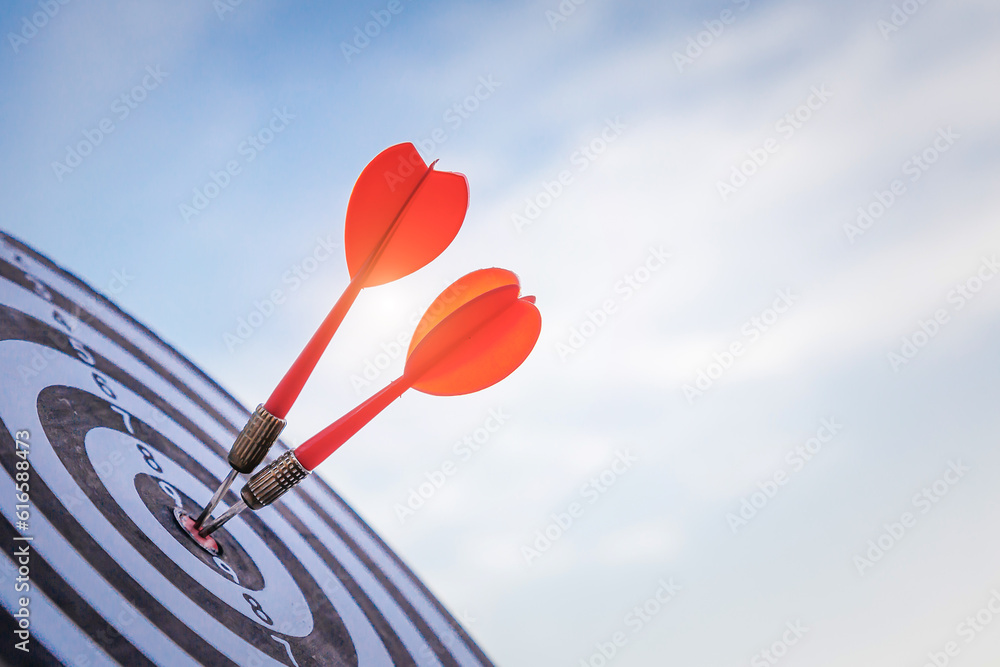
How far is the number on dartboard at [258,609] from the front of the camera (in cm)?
332

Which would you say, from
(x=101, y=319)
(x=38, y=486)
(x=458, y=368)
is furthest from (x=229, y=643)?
(x=101, y=319)

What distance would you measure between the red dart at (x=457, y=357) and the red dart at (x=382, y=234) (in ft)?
0.44

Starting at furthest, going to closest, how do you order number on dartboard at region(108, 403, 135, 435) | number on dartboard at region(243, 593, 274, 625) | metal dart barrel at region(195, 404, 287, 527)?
number on dartboard at region(108, 403, 135, 435), number on dartboard at region(243, 593, 274, 625), metal dart barrel at region(195, 404, 287, 527)

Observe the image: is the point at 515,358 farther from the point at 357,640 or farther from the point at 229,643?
the point at 357,640

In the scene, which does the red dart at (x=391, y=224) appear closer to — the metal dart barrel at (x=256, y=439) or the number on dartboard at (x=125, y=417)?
the metal dart barrel at (x=256, y=439)

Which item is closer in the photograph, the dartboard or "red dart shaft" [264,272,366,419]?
the dartboard

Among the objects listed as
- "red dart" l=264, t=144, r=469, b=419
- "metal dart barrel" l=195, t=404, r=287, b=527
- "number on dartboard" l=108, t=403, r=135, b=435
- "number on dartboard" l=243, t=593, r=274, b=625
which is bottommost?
"number on dartboard" l=243, t=593, r=274, b=625

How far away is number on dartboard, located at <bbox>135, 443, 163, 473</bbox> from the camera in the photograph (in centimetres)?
361

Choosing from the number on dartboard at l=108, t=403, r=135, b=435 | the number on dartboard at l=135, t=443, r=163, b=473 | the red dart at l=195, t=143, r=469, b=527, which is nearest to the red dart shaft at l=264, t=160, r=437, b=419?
the red dart at l=195, t=143, r=469, b=527

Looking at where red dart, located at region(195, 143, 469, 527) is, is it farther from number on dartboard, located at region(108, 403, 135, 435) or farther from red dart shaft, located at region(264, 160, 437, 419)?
number on dartboard, located at region(108, 403, 135, 435)

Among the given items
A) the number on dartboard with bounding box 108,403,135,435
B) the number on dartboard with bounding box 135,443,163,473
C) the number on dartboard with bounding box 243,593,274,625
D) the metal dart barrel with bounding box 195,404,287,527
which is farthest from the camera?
the number on dartboard with bounding box 108,403,135,435

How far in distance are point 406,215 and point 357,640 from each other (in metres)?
2.38

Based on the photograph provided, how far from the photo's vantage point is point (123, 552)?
2820 mm

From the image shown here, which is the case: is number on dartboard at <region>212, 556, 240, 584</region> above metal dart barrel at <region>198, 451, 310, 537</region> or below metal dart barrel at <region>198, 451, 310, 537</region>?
below
